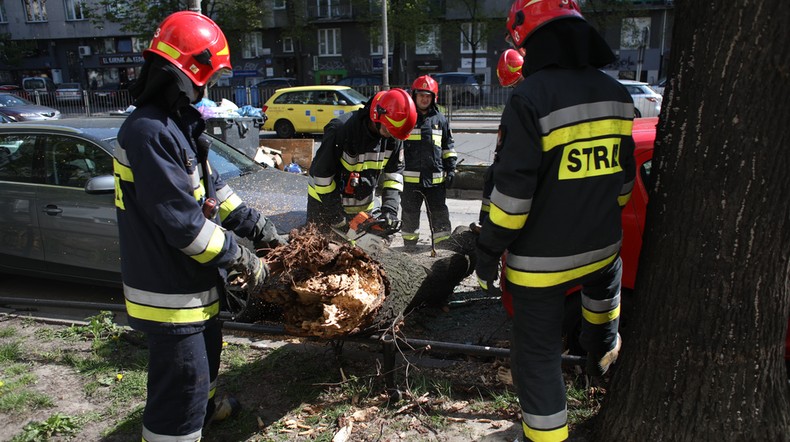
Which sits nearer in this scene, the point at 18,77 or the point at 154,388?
the point at 154,388

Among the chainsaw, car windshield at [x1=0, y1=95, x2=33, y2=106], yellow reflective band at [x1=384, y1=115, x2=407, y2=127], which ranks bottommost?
the chainsaw

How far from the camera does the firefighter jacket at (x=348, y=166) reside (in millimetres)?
4457

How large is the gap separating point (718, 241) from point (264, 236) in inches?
80.2

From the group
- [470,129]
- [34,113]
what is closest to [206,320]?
[470,129]

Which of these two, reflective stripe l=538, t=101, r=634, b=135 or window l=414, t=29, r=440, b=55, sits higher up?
window l=414, t=29, r=440, b=55

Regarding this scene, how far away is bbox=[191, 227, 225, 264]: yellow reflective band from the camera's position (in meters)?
2.30

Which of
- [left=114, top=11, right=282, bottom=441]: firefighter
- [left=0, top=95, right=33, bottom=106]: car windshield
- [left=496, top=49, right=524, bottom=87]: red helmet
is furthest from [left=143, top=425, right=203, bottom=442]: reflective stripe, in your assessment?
[left=0, top=95, right=33, bottom=106]: car windshield

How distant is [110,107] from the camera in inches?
853

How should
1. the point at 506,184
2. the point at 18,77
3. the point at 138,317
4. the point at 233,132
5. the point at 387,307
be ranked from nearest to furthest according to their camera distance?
the point at 506,184 → the point at 138,317 → the point at 387,307 → the point at 233,132 → the point at 18,77

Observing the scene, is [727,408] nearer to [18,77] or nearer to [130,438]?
[130,438]

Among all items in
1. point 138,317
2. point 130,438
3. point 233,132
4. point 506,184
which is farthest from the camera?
point 233,132

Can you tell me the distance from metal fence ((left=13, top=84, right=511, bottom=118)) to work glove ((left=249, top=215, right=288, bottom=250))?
56.6 ft

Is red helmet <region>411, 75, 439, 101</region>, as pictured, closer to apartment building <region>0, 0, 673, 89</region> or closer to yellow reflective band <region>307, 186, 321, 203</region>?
yellow reflective band <region>307, 186, 321, 203</region>

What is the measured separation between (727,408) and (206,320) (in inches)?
81.9
